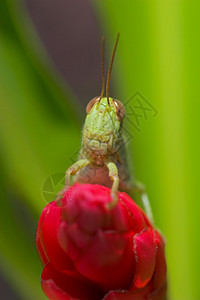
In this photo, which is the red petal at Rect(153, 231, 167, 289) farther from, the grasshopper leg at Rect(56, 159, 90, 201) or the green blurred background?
the green blurred background

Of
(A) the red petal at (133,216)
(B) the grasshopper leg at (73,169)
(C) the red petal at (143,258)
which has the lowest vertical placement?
(C) the red petal at (143,258)

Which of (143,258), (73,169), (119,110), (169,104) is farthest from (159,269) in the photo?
(169,104)

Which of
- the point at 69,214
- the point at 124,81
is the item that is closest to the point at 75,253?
the point at 69,214

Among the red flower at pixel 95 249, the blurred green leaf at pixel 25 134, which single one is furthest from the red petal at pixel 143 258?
the blurred green leaf at pixel 25 134

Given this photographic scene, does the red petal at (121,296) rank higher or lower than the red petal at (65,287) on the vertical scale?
lower

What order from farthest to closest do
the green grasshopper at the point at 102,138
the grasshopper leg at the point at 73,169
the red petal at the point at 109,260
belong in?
the green grasshopper at the point at 102,138, the grasshopper leg at the point at 73,169, the red petal at the point at 109,260

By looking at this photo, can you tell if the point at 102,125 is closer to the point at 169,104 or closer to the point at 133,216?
the point at 169,104

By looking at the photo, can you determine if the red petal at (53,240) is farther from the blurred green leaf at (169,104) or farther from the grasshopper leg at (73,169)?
the blurred green leaf at (169,104)

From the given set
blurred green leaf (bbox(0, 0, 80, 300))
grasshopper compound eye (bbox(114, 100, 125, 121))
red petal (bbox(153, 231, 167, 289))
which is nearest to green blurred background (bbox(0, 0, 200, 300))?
blurred green leaf (bbox(0, 0, 80, 300))
